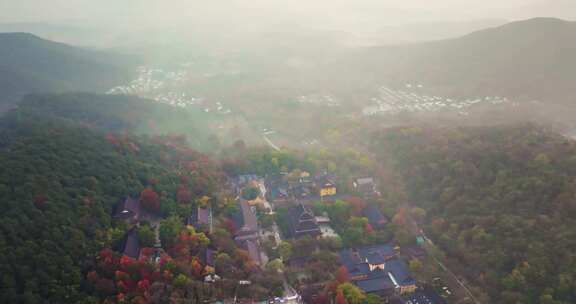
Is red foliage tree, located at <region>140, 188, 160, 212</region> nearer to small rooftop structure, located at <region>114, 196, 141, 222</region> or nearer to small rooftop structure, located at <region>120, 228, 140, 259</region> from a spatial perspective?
small rooftop structure, located at <region>114, 196, 141, 222</region>

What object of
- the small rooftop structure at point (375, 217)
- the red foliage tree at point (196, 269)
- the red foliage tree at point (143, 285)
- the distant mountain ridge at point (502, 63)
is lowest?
the small rooftop structure at point (375, 217)

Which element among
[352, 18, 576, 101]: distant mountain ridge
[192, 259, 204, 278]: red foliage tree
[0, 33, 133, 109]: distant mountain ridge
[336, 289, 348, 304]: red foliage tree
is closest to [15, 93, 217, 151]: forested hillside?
[0, 33, 133, 109]: distant mountain ridge

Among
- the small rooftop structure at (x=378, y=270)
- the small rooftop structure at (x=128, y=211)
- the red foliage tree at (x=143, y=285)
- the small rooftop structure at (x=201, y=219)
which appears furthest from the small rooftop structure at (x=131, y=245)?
the small rooftop structure at (x=378, y=270)

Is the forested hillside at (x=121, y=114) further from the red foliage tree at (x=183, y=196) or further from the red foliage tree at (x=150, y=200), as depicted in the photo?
the red foliage tree at (x=150, y=200)

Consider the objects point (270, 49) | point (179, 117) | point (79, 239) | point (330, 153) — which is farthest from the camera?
point (270, 49)

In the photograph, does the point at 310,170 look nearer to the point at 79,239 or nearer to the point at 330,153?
the point at 330,153

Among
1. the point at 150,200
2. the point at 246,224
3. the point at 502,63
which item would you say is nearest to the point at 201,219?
the point at 246,224

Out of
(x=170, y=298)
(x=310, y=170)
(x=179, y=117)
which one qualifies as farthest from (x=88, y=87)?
(x=170, y=298)
